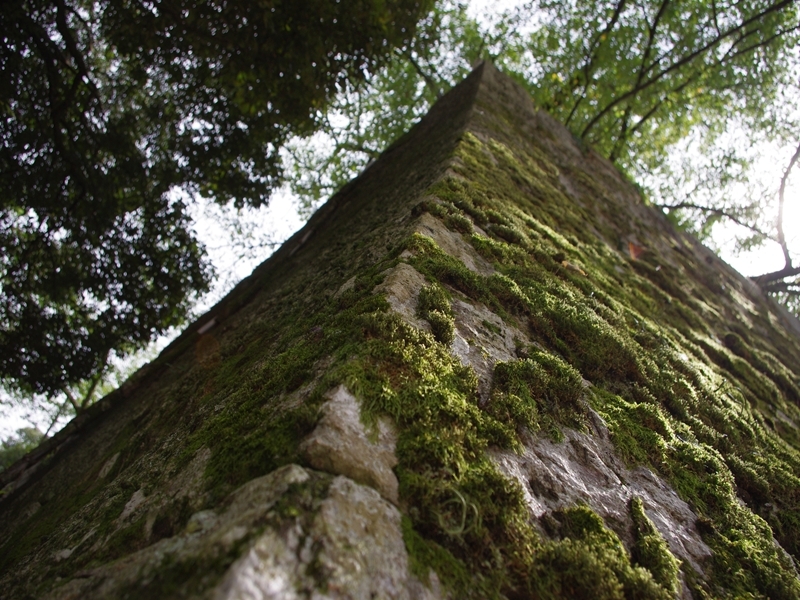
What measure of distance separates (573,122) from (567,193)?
675 centimetres

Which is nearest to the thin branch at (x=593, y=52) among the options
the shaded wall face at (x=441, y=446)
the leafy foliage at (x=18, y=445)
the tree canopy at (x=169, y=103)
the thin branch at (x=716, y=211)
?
the tree canopy at (x=169, y=103)

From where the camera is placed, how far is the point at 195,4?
4.83 metres

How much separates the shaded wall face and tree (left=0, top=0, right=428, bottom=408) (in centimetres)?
248

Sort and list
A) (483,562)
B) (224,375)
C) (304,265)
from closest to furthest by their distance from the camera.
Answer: (483,562)
(224,375)
(304,265)

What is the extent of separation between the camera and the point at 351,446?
136 centimetres

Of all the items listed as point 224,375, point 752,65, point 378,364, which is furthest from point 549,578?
point 752,65

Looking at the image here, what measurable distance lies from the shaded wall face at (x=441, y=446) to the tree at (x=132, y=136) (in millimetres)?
2483

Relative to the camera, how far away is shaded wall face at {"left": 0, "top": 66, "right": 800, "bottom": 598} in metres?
1.18

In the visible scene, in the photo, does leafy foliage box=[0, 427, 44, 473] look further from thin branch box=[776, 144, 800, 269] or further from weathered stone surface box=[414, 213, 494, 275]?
thin branch box=[776, 144, 800, 269]

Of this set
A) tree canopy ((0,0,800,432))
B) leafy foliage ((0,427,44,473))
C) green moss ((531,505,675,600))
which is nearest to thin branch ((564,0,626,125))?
tree canopy ((0,0,800,432))

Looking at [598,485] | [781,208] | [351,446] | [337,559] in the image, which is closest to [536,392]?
[598,485]

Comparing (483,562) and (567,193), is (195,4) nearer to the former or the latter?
(567,193)

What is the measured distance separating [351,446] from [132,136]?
24.6 feet

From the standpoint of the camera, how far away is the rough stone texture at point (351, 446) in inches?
51.5
